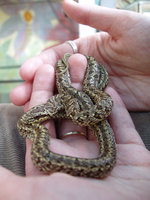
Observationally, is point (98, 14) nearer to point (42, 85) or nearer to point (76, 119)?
point (42, 85)

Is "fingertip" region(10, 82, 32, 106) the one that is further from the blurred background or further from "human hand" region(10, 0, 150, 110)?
the blurred background

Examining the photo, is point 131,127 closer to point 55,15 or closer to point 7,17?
point 55,15

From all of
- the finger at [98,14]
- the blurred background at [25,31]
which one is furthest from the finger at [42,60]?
the blurred background at [25,31]

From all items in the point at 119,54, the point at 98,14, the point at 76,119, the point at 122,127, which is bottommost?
the point at 122,127

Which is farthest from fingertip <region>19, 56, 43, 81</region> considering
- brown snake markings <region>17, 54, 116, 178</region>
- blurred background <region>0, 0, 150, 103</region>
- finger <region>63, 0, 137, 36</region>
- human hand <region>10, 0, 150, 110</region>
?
blurred background <region>0, 0, 150, 103</region>

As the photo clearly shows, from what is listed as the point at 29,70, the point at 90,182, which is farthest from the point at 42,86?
the point at 90,182

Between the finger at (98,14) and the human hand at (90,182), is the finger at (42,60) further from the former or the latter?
the human hand at (90,182)
